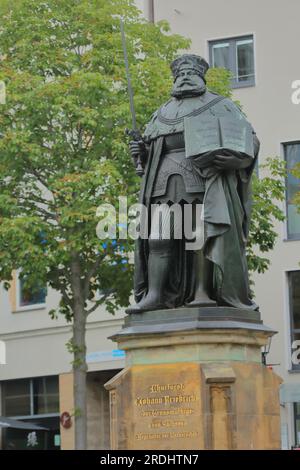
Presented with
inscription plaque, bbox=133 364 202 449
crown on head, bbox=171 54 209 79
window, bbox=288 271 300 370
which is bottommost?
inscription plaque, bbox=133 364 202 449

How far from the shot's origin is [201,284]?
53.1 ft

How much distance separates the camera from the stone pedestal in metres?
15.6

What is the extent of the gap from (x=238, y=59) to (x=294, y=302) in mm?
6514

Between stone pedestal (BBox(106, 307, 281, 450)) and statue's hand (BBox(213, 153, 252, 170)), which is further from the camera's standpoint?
statue's hand (BBox(213, 153, 252, 170))

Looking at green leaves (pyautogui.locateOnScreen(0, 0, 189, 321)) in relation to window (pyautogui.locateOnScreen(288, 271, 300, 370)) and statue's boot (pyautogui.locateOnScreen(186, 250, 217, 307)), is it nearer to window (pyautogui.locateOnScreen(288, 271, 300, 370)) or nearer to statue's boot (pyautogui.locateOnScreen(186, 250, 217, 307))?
window (pyautogui.locateOnScreen(288, 271, 300, 370))

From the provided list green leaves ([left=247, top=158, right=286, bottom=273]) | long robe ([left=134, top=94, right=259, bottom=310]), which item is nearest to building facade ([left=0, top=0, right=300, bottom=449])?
green leaves ([left=247, top=158, right=286, bottom=273])

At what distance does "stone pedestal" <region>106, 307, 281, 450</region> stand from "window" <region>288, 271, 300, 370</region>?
21.6 m

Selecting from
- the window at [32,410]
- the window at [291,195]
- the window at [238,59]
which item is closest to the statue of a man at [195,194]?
the window at [291,195]

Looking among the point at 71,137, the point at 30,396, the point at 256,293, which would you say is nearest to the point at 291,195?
the point at 256,293

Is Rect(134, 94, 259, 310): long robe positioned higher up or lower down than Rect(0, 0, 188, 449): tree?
lower down

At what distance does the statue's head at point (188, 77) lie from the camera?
1680 centimetres
